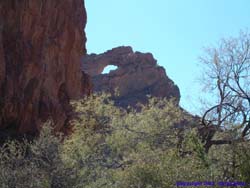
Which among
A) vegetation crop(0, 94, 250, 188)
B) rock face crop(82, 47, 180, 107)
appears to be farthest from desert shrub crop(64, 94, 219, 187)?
rock face crop(82, 47, 180, 107)

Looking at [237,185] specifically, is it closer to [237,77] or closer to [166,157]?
[166,157]

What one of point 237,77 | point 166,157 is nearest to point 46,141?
point 166,157

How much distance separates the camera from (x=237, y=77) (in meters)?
11.9

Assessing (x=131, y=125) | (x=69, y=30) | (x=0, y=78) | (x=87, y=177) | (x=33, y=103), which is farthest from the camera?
(x=69, y=30)

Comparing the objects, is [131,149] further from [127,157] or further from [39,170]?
[39,170]

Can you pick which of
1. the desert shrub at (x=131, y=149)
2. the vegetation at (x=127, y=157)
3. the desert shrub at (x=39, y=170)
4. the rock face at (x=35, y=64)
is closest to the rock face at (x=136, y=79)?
the rock face at (x=35, y=64)

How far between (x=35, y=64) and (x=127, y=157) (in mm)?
17360

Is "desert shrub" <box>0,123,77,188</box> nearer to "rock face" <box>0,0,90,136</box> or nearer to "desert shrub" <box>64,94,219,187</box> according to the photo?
"desert shrub" <box>64,94,219,187</box>

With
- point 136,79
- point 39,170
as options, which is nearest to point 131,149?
point 39,170

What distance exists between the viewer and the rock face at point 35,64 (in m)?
25.8

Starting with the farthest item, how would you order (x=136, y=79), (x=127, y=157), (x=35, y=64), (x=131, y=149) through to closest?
1. (x=136, y=79)
2. (x=35, y=64)
3. (x=131, y=149)
4. (x=127, y=157)

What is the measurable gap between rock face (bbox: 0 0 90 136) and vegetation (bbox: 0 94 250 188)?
44.3 ft

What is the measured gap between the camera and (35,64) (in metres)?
26.9

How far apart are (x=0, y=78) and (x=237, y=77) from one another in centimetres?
1621
